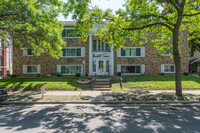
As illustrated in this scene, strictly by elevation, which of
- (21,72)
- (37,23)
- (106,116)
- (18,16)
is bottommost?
(106,116)

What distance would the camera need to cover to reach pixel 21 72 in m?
21.7

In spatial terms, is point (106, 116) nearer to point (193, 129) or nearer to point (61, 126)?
point (61, 126)

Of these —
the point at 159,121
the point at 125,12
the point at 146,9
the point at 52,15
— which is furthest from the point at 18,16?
the point at 159,121

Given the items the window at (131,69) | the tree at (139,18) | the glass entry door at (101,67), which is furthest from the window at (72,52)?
the tree at (139,18)

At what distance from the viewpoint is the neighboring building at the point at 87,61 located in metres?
21.2

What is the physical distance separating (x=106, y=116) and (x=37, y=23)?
28.8ft

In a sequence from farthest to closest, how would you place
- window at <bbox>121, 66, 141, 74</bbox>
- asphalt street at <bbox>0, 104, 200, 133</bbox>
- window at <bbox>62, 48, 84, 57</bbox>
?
1. window at <bbox>121, 66, 141, 74</bbox>
2. window at <bbox>62, 48, 84, 57</bbox>
3. asphalt street at <bbox>0, 104, 200, 133</bbox>

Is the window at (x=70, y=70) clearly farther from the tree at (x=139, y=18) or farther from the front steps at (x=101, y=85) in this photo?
the tree at (x=139, y=18)

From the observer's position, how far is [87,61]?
68.8ft

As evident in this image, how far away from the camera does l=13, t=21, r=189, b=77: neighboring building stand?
21.2 m

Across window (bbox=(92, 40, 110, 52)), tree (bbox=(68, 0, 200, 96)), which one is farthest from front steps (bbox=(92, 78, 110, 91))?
window (bbox=(92, 40, 110, 52))

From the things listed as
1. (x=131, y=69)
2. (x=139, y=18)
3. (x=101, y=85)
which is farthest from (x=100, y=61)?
(x=139, y=18)

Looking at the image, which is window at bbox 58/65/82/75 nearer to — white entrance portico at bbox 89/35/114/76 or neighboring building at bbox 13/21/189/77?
neighboring building at bbox 13/21/189/77

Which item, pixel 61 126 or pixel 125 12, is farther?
pixel 125 12
